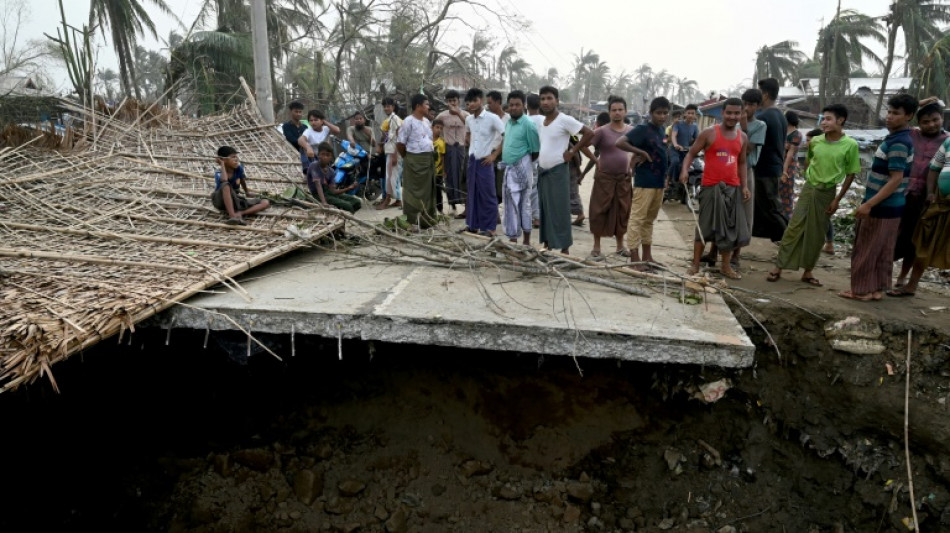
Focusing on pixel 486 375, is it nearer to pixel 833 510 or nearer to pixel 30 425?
pixel 833 510

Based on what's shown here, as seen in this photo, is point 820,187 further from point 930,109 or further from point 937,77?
point 937,77

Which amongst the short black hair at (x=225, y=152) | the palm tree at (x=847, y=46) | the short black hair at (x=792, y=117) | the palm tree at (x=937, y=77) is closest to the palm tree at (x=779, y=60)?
the palm tree at (x=847, y=46)

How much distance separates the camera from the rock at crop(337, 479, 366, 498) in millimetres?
3979

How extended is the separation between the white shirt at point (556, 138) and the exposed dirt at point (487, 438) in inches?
61.9

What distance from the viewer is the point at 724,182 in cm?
410

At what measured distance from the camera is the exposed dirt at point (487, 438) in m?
3.49

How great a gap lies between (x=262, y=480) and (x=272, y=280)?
60.6 inches

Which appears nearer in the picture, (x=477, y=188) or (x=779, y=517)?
(x=779, y=517)

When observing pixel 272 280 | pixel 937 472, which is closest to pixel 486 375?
pixel 272 280

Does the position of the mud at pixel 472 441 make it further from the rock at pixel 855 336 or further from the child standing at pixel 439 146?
the child standing at pixel 439 146

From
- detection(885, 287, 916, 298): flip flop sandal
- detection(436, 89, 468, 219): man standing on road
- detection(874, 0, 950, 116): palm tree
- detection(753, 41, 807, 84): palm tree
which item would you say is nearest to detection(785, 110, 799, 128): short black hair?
detection(885, 287, 916, 298): flip flop sandal

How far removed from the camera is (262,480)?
163 inches

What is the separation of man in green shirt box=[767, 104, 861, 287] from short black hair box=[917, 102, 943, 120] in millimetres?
438

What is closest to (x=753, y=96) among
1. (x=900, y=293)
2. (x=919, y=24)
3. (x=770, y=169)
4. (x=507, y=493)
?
(x=770, y=169)
